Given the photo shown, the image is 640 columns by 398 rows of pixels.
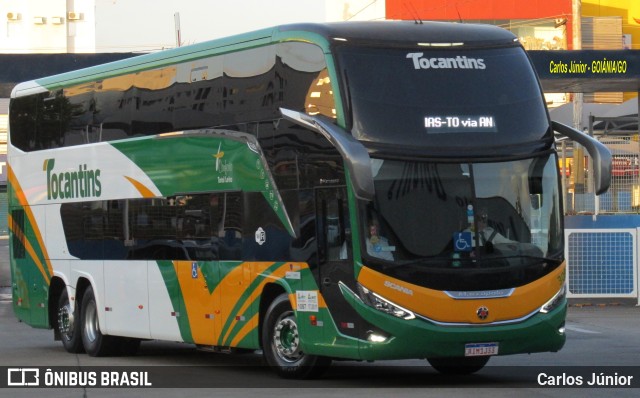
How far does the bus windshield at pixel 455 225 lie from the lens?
557 inches

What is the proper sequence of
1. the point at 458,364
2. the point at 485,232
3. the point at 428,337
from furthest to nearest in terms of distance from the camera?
the point at 458,364, the point at 485,232, the point at 428,337

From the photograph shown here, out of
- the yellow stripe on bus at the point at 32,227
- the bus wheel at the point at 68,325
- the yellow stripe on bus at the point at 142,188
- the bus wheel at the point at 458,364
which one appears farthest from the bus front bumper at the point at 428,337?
the yellow stripe on bus at the point at 32,227

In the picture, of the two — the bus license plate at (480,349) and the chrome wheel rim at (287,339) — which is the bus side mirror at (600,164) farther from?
the chrome wheel rim at (287,339)

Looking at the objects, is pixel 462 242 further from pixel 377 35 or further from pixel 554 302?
pixel 377 35

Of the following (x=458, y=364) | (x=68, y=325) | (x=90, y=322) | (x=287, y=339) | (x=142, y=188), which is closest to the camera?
(x=287, y=339)

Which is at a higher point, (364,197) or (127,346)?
(364,197)

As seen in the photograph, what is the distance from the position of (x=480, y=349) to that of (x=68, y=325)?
8.58 meters

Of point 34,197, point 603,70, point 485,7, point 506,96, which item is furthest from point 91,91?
point 485,7

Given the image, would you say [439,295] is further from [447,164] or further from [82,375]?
[82,375]

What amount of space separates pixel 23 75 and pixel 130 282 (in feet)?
44.8

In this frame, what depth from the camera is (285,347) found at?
50.4 feet

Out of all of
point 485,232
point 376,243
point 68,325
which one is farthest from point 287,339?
point 68,325

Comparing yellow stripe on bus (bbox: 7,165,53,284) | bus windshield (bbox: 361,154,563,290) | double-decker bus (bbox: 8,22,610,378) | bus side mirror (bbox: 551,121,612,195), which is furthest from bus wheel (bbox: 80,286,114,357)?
bus side mirror (bbox: 551,121,612,195)

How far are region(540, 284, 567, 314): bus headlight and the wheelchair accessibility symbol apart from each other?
103 centimetres
